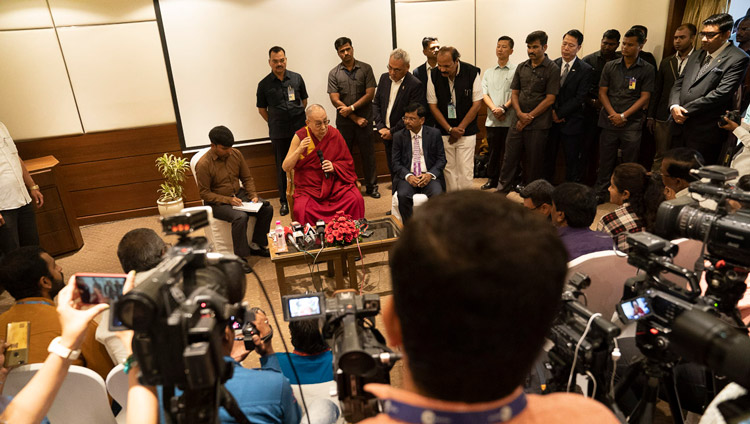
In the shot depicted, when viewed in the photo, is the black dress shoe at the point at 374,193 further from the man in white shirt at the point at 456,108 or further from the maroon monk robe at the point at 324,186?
the maroon monk robe at the point at 324,186

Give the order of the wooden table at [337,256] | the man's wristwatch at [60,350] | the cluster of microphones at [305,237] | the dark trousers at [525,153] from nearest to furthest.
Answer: the man's wristwatch at [60,350]
the wooden table at [337,256]
the cluster of microphones at [305,237]
the dark trousers at [525,153]

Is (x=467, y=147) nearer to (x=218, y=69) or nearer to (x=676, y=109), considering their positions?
(x=676, y=109)

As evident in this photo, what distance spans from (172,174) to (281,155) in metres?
1.11

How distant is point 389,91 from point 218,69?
72.5 inches

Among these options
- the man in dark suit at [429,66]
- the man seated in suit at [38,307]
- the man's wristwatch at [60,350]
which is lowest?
the man seated in suit at [38,307]

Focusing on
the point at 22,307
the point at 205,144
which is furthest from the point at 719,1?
the point at 22,307

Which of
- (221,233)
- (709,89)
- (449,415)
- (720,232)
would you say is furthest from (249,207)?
(709,89)

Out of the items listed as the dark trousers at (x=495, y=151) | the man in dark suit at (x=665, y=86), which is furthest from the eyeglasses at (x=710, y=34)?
the dark trousers at (x=495, y=151)

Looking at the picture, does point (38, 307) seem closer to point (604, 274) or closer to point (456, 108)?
point (604, 274)

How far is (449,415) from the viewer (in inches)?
22.0

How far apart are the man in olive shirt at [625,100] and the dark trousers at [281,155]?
3.19 metres

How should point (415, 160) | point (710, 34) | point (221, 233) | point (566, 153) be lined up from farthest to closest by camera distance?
point (566, 153) < point (415, 160) < point (221, 233) < point (710, 34)

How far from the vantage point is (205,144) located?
5.04 meters

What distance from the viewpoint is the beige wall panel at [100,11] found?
4.39 m
